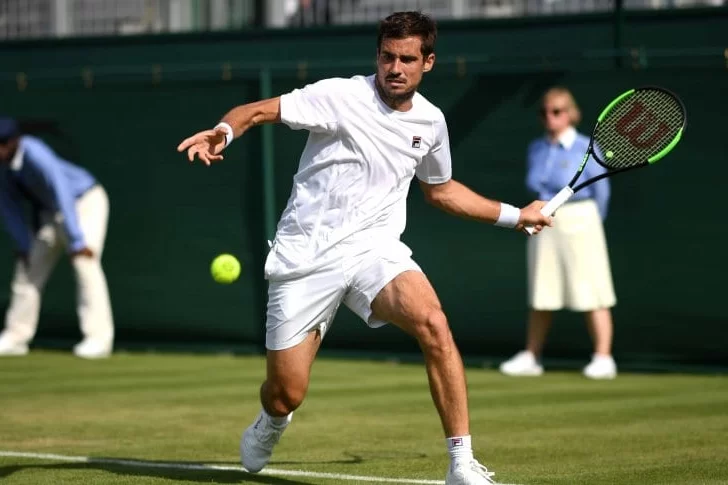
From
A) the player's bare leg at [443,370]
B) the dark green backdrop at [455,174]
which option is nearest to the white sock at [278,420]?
the player's bare leg at [443,370]

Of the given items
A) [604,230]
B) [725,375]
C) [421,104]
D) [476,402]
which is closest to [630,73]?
[604,230]

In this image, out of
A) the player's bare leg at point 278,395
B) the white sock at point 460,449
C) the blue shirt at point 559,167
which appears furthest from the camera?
the blue shirt at point 559,167

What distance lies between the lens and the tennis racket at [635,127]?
735cm

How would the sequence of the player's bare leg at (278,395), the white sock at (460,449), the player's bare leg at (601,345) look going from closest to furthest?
the white sock at (460,449), the player's bare leg at (278,395), the player's bare leg at (601,345)

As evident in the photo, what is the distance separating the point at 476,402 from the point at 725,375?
254 centimetres

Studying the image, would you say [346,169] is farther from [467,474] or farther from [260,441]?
[467,474]

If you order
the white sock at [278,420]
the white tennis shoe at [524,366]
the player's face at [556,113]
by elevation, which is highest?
the player's face at [556,113]

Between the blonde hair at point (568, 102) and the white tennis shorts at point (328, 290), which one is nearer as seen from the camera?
the white tennis shorts at point (328, 290)

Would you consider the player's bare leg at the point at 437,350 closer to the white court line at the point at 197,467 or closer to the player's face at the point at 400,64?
the white court line at the point at 197,467

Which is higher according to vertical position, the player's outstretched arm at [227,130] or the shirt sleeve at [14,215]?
the player's outstretched arm at [227,130]

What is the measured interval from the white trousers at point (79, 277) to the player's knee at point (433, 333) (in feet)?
24.1

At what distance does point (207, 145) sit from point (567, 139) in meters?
5.90

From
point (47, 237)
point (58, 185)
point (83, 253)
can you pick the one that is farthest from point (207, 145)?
point (47, 237)

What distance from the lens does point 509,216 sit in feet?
22.6
